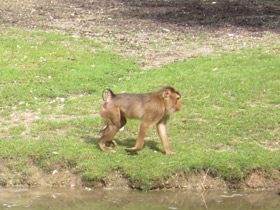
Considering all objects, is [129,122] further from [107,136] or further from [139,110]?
[139,110]

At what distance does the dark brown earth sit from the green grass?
38.3 inches

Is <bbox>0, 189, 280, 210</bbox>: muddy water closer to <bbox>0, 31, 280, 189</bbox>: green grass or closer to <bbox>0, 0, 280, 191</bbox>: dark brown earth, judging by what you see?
<bbox>0, 31, 280, 189</bbox>: green grass

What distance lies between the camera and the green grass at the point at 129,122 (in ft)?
31.7

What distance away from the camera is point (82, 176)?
941cm

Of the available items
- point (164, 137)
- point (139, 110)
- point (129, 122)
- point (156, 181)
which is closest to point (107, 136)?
point (139, 110)

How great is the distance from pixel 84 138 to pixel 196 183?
278 cm

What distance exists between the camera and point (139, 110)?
978 cm

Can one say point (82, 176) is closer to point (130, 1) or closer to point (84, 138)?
point (84, 138)

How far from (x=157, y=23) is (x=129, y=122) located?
30.7ft

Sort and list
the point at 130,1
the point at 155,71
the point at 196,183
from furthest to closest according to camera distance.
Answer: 1. the point at 130,1
2. the point at 155,71
3. the point at 196,183

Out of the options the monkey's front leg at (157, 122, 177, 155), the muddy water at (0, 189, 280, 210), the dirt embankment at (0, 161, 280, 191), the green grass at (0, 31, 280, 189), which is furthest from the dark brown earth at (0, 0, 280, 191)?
the muddy water at (0, 189, 280, 210)

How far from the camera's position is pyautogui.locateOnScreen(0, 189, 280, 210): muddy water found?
8.42 m

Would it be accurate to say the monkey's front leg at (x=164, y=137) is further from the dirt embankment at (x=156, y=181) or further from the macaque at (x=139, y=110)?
the dirt embankment at (x=156, y=181)

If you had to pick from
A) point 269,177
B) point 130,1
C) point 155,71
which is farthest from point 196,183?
point 130,1
